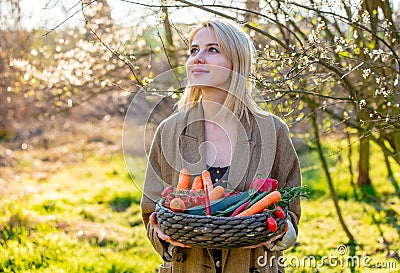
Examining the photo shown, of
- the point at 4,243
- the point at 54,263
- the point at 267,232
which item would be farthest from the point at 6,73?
the point at 267,232

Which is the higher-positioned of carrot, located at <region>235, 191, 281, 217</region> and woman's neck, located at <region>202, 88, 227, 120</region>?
woman's neck, located at <region>202, 88, 227, 120</region>

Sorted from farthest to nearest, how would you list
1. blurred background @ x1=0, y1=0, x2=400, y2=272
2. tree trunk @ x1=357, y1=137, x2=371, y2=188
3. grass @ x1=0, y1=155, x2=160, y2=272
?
1. tree trunk @ x1=357, y1=137, x2=371, y2=188
2. grass @ x1=0, y1=155, x2=160, y2=272
3. blurred background @ x1=0, y1=0, x2=400, y2=272

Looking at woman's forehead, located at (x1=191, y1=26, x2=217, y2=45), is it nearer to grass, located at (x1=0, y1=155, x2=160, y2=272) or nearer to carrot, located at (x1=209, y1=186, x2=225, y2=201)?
carrot, located at (x1=209, y1=186, x2=225, y2=201)

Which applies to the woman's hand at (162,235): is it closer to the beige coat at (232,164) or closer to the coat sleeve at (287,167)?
the beige coat at (232,164)

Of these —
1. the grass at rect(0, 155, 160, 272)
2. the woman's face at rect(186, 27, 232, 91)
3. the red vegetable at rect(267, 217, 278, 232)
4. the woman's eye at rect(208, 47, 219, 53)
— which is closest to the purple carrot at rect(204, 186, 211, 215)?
the red vegetable at rect(267, 217, 278, 232)

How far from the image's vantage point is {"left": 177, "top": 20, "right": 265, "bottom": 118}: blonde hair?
2.66 m

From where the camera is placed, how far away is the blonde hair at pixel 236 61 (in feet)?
8.73

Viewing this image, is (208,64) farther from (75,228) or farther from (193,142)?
(75,228)

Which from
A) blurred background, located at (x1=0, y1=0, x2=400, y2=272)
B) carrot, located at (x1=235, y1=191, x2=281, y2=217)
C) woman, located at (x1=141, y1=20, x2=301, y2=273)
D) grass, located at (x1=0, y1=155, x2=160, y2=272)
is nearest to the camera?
carrot, located at (x1=235, y1=191, x2=281, y2=217)

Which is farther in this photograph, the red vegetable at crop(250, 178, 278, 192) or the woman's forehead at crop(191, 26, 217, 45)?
the woman's forehead at crop(191, 26, 217, 45)

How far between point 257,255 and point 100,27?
497 centimetres

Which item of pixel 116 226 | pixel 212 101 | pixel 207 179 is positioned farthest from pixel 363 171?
pixel 207 179

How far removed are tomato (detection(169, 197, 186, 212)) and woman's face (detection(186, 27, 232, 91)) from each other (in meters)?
0.58

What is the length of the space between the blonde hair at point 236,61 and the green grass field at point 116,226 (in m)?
0.53
